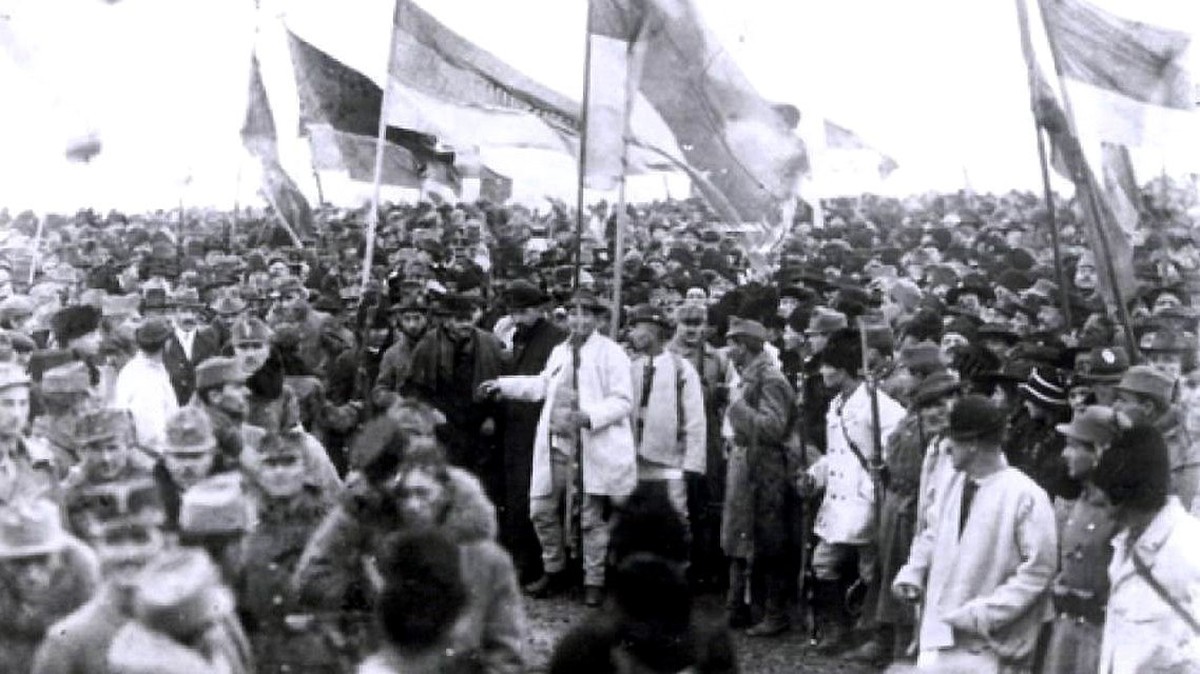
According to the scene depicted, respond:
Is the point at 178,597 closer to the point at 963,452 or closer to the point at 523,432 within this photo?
the point at 963,452

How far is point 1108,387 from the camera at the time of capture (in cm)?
746

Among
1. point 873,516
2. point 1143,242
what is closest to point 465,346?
point 873,516

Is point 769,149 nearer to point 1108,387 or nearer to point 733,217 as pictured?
point 733,217

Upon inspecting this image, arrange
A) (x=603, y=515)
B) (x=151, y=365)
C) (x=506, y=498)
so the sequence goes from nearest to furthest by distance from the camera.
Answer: (x=151, y=365) < (x=603, y=515) < (x=506, y=498)

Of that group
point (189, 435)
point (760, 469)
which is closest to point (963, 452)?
point (760, 469)

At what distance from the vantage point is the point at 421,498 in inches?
214

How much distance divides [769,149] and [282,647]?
5.12 metres

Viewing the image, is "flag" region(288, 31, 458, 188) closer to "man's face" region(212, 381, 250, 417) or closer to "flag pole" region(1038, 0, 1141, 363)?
"man's face" region(212, 381, 250, 417)

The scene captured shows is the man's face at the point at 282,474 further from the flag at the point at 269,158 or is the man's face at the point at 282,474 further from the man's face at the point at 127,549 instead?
the flag at the point at 269,158

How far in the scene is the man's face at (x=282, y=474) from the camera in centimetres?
577

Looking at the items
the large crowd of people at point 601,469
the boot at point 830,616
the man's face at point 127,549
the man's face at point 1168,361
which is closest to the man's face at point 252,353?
the large crowd of people at point 601,469

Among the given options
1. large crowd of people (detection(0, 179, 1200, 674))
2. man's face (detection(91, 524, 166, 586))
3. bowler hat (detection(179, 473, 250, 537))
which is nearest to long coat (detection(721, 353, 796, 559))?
large crowd of people (detection(0, 179, 1200, 674))

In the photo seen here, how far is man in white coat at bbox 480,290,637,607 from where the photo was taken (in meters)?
9.48

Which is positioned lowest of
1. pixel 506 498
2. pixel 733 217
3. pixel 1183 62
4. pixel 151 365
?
pixel 506 498
